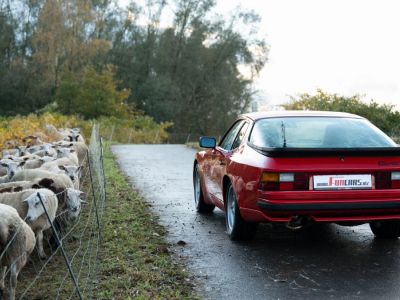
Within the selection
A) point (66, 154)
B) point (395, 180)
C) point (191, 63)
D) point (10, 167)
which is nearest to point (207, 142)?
point (395, 180)

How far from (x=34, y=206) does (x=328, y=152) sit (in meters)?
3.53

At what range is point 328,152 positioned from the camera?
694 cm

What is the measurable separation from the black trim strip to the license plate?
20 cm

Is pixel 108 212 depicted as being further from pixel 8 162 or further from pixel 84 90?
pixel 84 90

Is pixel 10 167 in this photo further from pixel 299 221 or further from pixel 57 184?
pixel 299 221

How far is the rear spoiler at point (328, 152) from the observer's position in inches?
271

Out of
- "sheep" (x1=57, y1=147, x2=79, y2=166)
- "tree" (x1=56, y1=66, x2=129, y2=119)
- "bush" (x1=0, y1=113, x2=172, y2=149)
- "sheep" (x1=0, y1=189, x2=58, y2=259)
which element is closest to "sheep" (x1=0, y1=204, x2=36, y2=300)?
"sheep" (x1=0, y1=189, x2=58, y2=259)

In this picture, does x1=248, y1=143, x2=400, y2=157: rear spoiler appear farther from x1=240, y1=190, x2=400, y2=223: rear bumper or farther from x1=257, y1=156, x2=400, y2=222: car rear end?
x1=240, y1=190, x2=400, y2=223: rear bumper

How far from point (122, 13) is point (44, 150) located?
4638 cm

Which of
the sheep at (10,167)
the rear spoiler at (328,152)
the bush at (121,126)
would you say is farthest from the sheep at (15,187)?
the bush at (121,126)

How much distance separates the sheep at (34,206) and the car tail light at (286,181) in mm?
2689

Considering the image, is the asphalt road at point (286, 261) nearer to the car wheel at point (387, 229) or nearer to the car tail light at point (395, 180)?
the car wheel at point (387, 229)

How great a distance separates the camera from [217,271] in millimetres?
6746

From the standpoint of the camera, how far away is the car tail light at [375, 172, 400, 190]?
703cm
